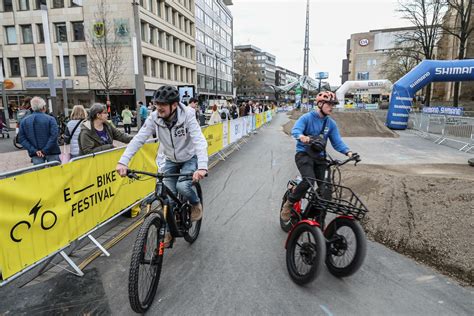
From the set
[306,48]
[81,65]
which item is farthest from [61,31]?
[306,48]

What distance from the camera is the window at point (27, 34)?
3625 centimetres

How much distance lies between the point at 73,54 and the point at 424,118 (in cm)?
3419

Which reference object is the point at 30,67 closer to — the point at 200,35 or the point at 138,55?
the point at 138,55

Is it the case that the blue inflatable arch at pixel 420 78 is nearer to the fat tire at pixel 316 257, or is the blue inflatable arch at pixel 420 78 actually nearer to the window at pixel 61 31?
the fat tire at pixel 316 257

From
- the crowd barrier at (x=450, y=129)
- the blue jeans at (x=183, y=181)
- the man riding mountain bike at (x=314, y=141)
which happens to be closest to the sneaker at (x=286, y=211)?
the man riding mountain bike at (x=314, y=141)

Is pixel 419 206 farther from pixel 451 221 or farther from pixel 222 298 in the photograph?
pixel 222 298

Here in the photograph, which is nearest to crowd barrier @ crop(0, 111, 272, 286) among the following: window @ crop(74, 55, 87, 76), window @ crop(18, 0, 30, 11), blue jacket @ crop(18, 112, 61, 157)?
blue jacket @ crop(18, 112, 61, 157)

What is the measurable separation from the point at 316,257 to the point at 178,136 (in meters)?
2.06

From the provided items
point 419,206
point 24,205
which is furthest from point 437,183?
point 24,205

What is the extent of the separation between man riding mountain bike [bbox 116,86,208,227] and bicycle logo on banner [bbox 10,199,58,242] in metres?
0.99

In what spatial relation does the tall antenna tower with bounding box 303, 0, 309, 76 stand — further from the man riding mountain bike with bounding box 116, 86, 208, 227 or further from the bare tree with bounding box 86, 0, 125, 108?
the man riding mountain bike with bounding box 116, 86, 208, 227

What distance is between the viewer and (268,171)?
30.5 feet

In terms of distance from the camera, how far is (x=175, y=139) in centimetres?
382

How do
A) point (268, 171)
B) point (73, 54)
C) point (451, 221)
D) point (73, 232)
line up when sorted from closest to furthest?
1. point (73, 232)
2. point (451, 221)
3. point (268, 171)
4. point (73, 54)
